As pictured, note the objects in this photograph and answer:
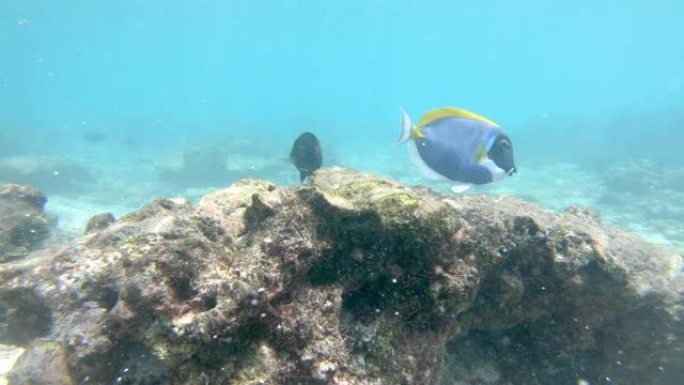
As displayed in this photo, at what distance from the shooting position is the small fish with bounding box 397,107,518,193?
3.18 metres

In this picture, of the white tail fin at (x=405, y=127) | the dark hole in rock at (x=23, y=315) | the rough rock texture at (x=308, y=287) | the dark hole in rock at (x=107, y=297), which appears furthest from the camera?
the dark hole in rock at (x=23, y=315)

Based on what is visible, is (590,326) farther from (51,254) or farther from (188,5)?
(188,5)

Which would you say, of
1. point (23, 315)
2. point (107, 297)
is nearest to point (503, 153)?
point (107, 297)

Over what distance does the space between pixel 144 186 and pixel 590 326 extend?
20.2m

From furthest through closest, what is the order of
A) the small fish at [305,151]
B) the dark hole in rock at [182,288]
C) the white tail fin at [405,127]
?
the small fish at [305,151] → the white tail fin at [405,127] → the dark hole in rock at [182,288]

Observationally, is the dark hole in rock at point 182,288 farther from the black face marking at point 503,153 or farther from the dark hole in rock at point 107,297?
the black face marking at point 503,153

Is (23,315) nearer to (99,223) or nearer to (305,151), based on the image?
(99,223)

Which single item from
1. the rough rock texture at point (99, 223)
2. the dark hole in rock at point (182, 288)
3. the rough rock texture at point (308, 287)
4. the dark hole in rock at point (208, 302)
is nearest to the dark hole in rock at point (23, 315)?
the rough rock texture at point (308, 287)

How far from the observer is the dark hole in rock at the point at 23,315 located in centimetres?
358

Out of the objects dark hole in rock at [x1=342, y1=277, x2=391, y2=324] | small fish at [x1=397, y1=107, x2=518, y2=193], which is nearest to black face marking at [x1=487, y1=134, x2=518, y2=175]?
small fish at [x1=397, y1=107, x2=518, y2=193]

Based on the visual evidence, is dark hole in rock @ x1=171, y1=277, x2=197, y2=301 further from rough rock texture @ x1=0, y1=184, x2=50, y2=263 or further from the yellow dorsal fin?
rough rock texture @ x1=0, y1=184, x2=50, y2=263

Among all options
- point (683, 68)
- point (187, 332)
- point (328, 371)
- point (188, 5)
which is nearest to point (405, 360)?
point (328, 371)

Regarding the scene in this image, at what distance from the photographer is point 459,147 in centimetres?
329

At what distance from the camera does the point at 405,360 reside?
241 cm
